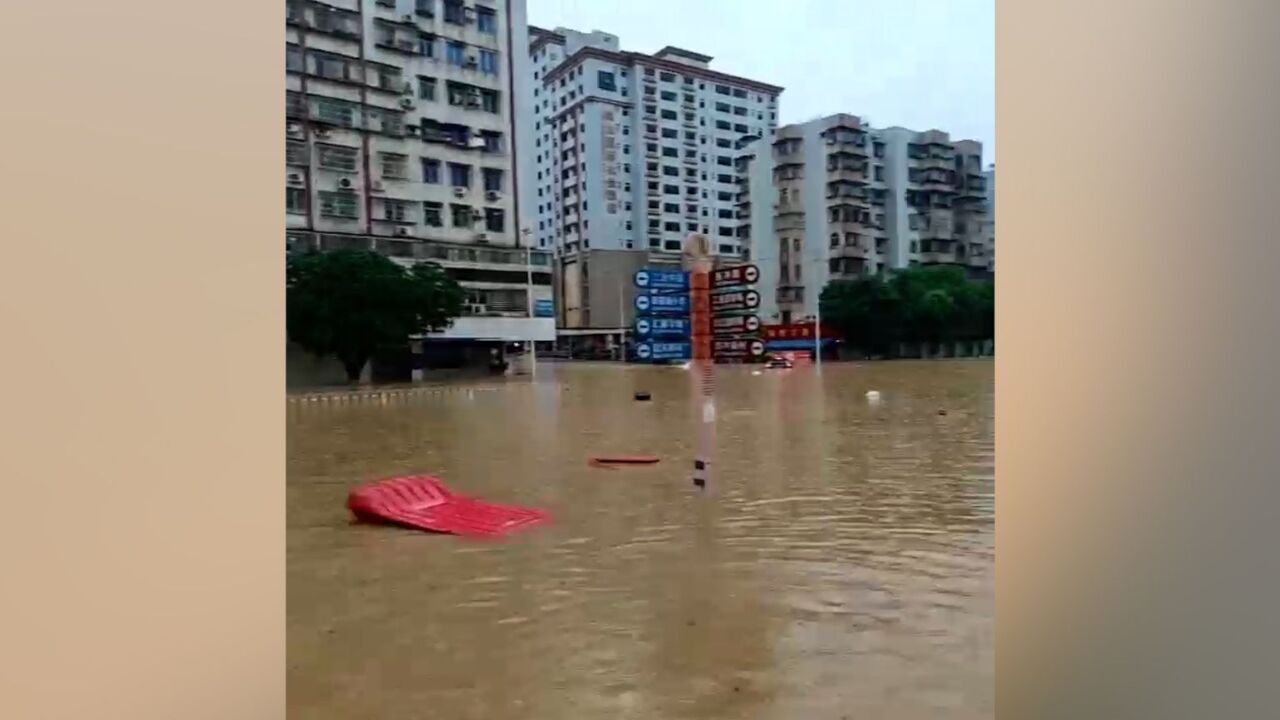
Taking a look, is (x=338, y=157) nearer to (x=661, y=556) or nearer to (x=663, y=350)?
(x=663, y=350)

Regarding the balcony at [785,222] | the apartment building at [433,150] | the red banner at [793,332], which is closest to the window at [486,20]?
the apartment building at [433,150]

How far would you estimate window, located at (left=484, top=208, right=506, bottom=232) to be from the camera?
2043mm

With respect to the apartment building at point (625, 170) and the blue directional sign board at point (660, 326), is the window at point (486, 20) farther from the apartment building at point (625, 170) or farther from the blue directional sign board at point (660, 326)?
the blue directional sign board at point (660, 326)

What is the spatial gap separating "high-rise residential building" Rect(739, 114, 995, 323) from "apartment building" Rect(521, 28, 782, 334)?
78 millimetres

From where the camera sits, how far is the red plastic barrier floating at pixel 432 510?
1.91 metres

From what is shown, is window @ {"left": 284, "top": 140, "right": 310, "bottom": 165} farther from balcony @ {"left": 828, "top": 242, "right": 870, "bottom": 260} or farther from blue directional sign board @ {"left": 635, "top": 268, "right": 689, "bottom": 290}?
balcony @ {"left": 828, "top": 242, "right": 870, "bottom": 260}

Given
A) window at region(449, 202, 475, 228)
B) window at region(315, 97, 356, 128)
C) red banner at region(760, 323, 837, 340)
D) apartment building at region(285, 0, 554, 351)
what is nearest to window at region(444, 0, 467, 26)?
apartment building at region(285, 0, 554, 351)

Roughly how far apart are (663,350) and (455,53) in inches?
33.1

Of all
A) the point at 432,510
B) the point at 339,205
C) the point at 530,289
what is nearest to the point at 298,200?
the point at 339,205

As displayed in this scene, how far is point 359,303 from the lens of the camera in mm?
1951
